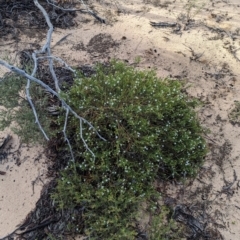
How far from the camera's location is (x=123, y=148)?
3373 millimetres

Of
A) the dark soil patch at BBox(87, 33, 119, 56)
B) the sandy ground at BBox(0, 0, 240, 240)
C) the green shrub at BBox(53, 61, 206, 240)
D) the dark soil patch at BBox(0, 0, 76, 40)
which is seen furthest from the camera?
the dark soil patch at BBox(0, 0, 76, 40)

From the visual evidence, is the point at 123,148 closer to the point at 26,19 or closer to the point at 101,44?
the point at 101,44

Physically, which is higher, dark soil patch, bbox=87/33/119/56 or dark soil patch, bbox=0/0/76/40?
dark soil patch, bbox=87/33/119/56

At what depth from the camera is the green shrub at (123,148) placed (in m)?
3.19

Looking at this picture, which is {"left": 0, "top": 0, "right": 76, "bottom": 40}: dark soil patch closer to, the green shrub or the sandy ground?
the sandy ground

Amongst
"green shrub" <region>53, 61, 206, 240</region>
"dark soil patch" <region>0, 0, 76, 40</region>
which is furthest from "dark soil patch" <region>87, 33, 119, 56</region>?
"green shrub" <region>53, 61, 206, 240</region>

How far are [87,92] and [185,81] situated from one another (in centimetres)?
151

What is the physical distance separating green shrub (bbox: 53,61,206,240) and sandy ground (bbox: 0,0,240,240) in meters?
0.33

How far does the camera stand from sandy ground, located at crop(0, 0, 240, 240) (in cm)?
348

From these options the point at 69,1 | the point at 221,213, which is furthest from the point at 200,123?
the point at 69,1

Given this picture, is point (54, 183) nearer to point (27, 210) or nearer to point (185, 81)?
point (27, 210)

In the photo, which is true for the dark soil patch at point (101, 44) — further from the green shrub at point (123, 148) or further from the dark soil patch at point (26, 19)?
the green shrub at point (123, 148)

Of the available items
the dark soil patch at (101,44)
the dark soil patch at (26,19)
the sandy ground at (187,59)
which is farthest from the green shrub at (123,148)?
the dark soil patch at (26,19)

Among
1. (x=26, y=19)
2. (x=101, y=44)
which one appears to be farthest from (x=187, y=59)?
(x=26, y=19)
